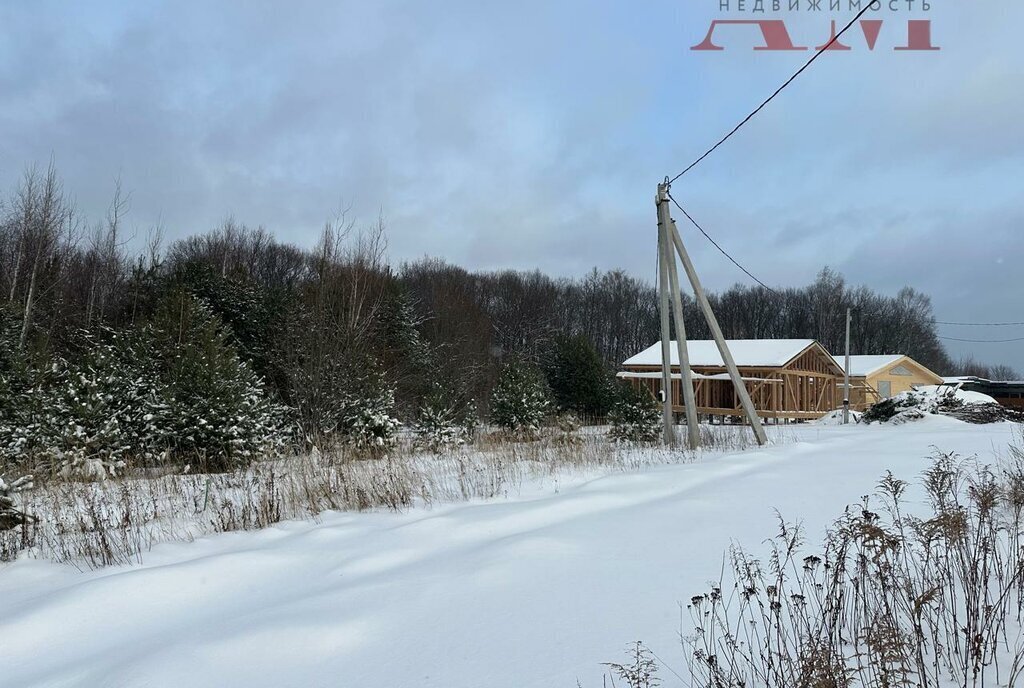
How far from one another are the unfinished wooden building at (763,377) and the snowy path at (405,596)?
2045cm

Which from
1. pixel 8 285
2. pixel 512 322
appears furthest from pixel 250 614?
pixel 512 322

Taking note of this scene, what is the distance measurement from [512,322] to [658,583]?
3658 cm

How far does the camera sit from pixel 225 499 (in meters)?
5.97

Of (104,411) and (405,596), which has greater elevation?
(104,411)

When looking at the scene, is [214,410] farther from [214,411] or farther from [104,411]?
[104,411]

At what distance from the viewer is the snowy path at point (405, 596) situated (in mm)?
2725

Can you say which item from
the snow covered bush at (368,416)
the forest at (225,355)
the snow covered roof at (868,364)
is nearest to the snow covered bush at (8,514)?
the forest at (225,355)

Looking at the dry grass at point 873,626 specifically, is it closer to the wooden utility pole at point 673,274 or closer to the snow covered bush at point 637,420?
the wooden utility pole at point 673,274

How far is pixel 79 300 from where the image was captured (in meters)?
21.6

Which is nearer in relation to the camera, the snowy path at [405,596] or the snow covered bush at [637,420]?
the snowy path at [405,596]

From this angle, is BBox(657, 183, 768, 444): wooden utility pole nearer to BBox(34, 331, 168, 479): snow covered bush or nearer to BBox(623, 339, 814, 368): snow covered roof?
BBox(34, 331, 168, 479): snow covered bush

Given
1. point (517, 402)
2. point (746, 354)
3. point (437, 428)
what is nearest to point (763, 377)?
point (746, 354)

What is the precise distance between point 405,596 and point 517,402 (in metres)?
13.8

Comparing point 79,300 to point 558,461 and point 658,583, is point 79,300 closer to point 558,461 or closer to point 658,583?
point 558,461
